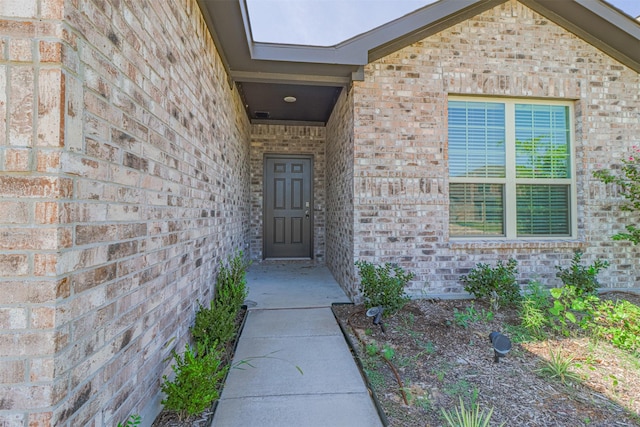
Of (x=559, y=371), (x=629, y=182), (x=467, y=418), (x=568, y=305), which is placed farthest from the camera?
(x=629, y=182)

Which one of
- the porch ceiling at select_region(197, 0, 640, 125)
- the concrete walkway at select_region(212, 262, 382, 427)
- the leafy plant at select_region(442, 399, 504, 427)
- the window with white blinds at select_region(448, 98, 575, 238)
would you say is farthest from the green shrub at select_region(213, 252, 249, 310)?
the window with white blinds at select_region(448, 98, 575, 238)

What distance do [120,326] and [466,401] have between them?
189 cm

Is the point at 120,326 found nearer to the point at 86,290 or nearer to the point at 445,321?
the point at 86,290

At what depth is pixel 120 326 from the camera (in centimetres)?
125

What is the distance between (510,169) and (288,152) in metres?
3.79

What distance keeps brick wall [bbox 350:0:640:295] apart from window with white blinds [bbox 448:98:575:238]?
15 cm

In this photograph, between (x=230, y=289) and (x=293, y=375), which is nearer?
(x=293, y=375)

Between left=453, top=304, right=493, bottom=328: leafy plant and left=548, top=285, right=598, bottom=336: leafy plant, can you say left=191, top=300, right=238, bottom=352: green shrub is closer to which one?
left=453, top=304, right=493, bottom=328: leafy plant

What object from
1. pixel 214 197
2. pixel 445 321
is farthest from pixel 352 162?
pixel 445 321

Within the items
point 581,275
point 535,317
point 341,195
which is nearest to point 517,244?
point 581,275

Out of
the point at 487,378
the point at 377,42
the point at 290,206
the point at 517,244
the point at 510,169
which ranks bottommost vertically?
the point at 487,378

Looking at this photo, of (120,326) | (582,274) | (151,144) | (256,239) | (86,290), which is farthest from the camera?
(256,239)

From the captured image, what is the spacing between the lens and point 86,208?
1.04 m

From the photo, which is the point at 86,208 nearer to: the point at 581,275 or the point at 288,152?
the point at 581,275
